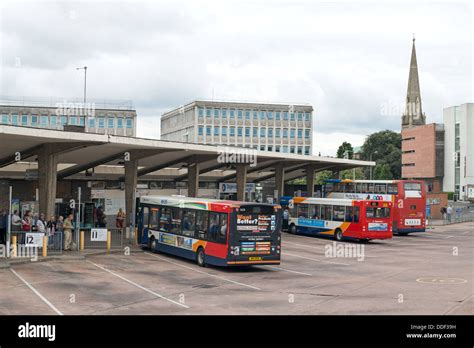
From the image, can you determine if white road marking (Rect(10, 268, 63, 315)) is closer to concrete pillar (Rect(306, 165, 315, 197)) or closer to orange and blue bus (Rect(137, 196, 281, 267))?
orange and blue bus (Rect(137, 196, 281, 267))

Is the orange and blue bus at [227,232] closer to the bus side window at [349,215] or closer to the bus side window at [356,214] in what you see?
the bus side window at [356,214]

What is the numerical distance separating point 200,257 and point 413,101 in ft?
439

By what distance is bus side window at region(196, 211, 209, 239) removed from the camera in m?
26.0

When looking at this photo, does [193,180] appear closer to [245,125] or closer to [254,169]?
[254,169]

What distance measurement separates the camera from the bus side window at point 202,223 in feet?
85.1

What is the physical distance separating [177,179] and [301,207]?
12.9 metres

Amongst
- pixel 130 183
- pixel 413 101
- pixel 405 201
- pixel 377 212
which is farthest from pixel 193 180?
pixel 413 101

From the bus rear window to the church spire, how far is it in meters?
113

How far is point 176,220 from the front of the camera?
2856 centimetres

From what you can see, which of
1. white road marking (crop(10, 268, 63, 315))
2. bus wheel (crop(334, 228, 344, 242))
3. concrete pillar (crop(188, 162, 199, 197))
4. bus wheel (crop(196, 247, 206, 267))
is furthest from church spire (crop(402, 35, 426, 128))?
white road marking (crop(10, 268, 63, 315))
